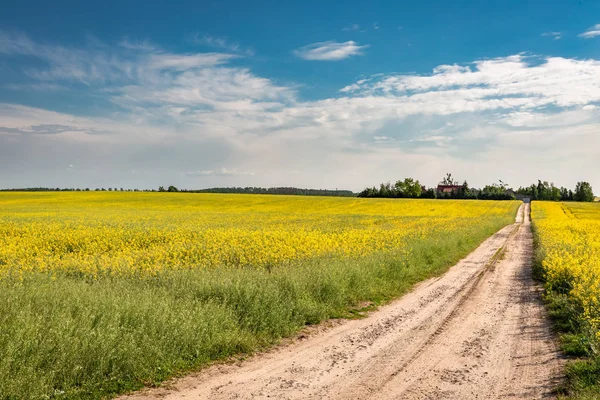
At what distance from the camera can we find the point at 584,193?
15838cm

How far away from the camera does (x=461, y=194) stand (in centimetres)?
14838

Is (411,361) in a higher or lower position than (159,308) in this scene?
lower

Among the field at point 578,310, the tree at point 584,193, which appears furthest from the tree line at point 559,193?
the field at point 578,310

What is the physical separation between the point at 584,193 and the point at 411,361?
181 meters

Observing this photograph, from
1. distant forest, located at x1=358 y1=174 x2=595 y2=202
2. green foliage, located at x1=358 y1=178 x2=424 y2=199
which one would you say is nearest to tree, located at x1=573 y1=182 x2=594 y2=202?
distant forest, located at x1=358 y1=174 x2=595 y2=202

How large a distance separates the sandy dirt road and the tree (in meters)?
173

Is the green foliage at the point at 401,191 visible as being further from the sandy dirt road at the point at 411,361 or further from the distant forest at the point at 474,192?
the sandy dirt road at the point at 411,361

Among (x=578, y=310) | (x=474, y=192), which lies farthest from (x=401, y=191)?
(x=578, y=310)

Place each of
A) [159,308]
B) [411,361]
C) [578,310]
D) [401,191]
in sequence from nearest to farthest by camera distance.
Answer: [411,361], [159,308], [578,310], [401,191]

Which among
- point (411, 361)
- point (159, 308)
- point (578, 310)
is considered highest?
point (159, 308)

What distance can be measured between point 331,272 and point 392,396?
19.8 feet

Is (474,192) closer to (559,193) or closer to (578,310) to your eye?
(559,193)

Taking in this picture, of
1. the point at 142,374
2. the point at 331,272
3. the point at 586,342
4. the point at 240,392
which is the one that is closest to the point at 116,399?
the point at 142,374

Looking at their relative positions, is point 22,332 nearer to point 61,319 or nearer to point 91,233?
point 61,319
